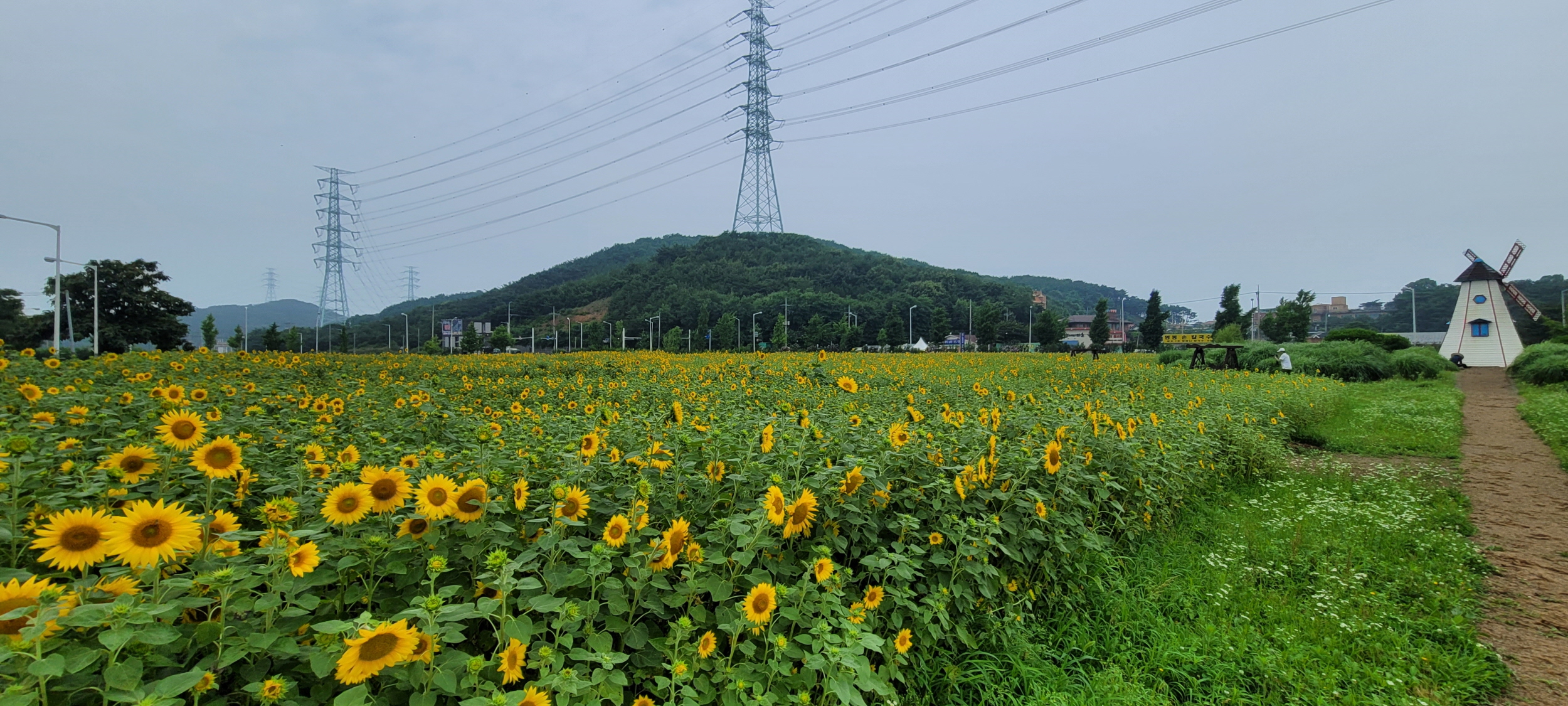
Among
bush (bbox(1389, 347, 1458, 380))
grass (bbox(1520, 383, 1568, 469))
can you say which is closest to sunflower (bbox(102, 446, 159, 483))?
grass (bbox(1520, 383, 1568, 469))

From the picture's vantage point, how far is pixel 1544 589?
3559mm

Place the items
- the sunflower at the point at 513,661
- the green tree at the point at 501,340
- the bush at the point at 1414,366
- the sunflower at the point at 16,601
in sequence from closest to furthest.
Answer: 1. the sunflower at the point at 16,601
2. the sunflower at the point at 513,661
3. the bush at the point at 1414,366
4. the green tree at the point at 501,340

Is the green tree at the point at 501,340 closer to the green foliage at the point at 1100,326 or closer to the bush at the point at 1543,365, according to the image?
the green foliage at the point at 1100,326

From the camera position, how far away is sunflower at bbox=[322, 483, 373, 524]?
1532mm

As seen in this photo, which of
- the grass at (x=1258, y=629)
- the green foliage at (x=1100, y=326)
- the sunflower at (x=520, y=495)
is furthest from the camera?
the green foliage at (x=1100, y=326)

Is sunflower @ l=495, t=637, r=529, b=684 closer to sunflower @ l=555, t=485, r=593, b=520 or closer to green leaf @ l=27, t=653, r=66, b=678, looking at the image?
sunflower @ l=555, t=485, r=593, b=520

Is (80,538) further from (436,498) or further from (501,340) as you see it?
(501,340)

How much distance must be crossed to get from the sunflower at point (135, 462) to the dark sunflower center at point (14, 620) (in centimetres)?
68

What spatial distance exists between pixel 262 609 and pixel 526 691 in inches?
21.0

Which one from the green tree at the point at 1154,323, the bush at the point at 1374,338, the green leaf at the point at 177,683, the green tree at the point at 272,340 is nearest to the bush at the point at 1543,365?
the bush at the point at 1374,338

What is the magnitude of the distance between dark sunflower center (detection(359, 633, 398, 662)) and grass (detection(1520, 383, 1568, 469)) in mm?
10235

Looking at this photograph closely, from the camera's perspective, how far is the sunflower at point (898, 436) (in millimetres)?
2648

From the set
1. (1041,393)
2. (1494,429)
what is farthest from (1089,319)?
(1041,393)

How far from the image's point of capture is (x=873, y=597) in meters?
2.12
